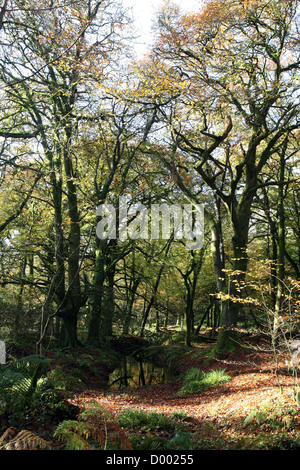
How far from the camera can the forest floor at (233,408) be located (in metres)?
4.10

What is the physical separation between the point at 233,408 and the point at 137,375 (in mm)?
7090

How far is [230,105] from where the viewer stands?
10.2 metres

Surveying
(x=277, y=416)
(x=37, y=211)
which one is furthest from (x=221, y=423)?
(x=37, y=211)

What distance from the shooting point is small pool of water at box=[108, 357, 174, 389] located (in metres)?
10.7

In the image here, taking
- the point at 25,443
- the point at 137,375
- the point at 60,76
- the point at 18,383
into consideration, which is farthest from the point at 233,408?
the point at 60,76

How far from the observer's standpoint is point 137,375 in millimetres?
12156

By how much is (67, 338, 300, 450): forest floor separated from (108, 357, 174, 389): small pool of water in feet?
4.40

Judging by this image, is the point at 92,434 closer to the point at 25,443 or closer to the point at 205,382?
the point at 25,443

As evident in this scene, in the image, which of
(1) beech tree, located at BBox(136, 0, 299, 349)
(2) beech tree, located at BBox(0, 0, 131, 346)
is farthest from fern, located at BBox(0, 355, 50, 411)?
(1) beech tree, located at BBox(136, 0, 299, 349)

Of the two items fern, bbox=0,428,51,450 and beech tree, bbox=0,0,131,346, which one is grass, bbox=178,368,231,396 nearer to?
beech tree, bbox=0,0,131,346
